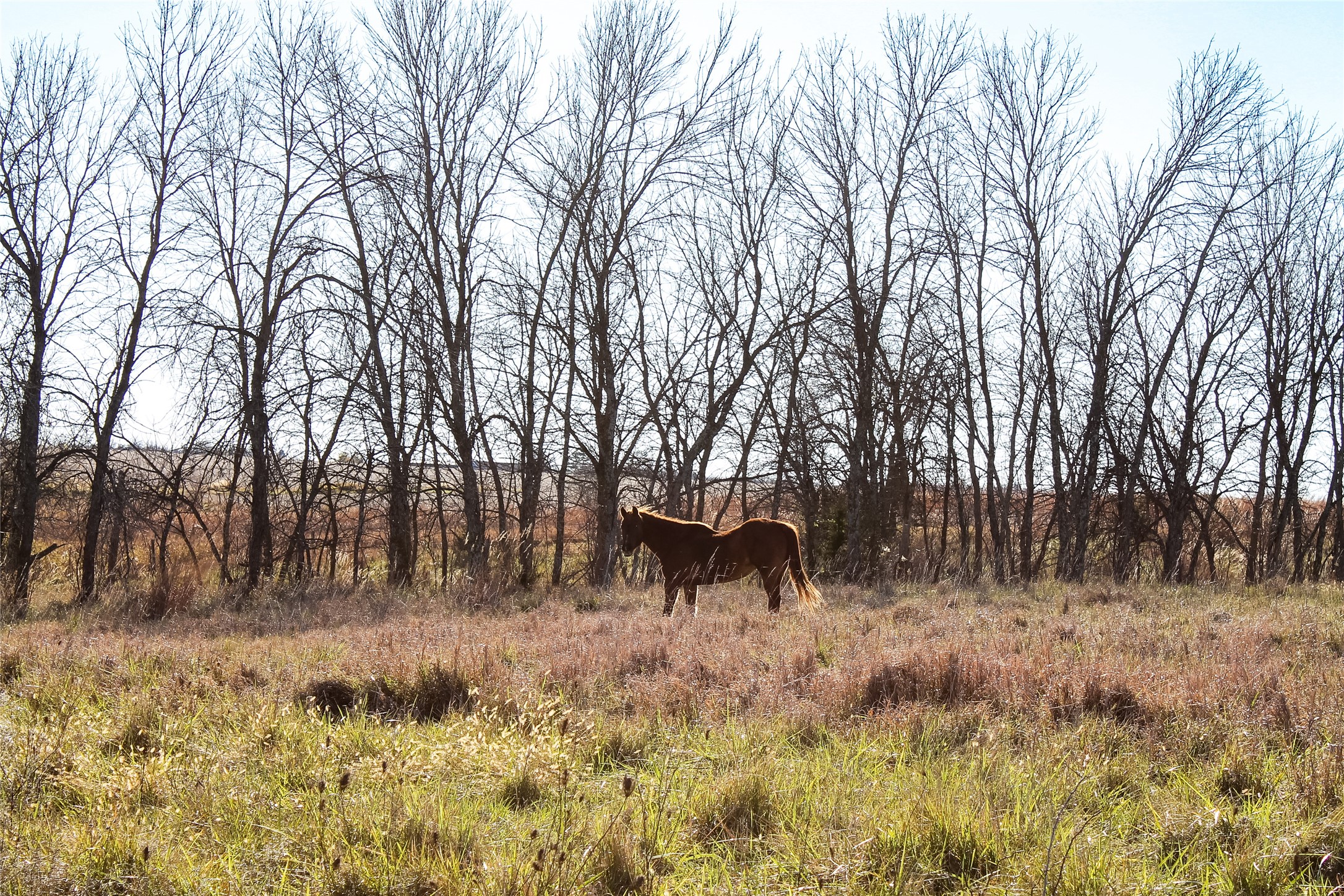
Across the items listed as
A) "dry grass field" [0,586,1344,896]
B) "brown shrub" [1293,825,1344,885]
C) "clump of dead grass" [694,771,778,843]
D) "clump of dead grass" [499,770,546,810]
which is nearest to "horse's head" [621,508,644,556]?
"dry grass field" [0,586,1344,896]

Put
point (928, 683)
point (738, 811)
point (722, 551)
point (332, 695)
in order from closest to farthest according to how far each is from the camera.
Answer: point (738, 811), point (928, 683), point (332, 695), point (722, 551)

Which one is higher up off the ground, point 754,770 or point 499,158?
point 499,158

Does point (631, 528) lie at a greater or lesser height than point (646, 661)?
greater

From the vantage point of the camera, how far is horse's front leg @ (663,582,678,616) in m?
10.5

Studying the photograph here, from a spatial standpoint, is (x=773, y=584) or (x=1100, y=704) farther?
(x=773, y=584)

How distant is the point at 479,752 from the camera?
177 inches

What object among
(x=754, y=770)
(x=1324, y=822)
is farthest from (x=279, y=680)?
(x=1324, y=822)

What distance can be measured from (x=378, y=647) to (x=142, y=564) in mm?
15048

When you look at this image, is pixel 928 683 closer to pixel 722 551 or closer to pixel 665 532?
pixel 722 551

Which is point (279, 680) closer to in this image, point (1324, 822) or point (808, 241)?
point (1324, 822)

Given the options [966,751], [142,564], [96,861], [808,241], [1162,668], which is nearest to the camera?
[96,861]

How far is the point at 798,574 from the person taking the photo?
1102cm

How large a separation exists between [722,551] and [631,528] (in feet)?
3.95

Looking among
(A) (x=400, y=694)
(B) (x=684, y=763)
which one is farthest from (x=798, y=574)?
(B) (x=684, y=763)
